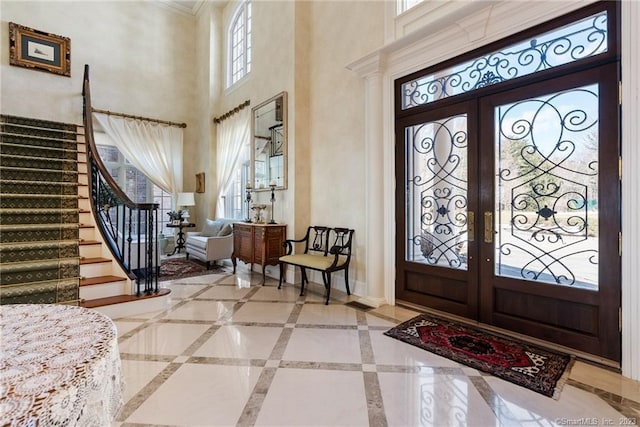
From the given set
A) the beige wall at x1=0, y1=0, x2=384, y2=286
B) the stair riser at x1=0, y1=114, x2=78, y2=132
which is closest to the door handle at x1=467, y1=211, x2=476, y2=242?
the beige wall at x1=0, y1=0, x2=384, y2=286

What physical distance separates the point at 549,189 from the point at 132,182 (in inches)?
303

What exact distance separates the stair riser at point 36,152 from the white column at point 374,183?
441 centimetres

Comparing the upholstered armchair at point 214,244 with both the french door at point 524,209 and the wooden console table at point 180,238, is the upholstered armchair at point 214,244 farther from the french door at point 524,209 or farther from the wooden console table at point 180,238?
the french door at point 524,209

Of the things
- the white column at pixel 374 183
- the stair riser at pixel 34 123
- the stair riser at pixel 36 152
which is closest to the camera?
the white column at pixel 374 183

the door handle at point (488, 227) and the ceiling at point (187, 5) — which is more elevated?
the ceiling at point (187, 5)

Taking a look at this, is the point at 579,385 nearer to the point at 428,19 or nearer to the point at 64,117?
the point at 428,19

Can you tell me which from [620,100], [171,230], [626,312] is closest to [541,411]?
[626,312]

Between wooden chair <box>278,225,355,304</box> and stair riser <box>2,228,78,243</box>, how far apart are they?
96.7 inches

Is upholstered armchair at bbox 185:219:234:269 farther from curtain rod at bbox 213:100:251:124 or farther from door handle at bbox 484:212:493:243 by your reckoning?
door handle at bbox 484:212:493:243

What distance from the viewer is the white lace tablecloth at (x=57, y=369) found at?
2.14 ft

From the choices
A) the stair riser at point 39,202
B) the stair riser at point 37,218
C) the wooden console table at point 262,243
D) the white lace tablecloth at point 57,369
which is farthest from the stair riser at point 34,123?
the white lace tablecloth at point 57,369

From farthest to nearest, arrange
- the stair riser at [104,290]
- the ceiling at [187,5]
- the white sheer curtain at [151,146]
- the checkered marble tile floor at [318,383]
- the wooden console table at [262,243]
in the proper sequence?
the ceiling at [187,5] → the white sheer curtain at [151,146] → the wooden console table at [262,243] → the stair riser at [104,290] → the checkered marble tile floor at [318,383]

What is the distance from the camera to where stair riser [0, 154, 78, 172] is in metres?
4.11

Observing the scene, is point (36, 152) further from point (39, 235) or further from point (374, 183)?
point (374, 183)
